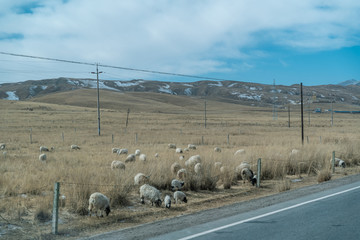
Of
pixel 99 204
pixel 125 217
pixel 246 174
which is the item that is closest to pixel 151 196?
pixel 125 217

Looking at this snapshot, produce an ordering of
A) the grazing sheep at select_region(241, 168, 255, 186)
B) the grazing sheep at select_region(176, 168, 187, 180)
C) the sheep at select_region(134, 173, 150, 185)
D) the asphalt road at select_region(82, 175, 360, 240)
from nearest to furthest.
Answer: the asphalt road at select_region(82, 175, 360, 240)
the sheep at select_region(134, 173, 150, 185)
the grazing sheep at select_region(176, 168, 187, 180)
the grazing sheep at select_region(241, 168, 255, 186)

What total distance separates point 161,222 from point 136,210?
170 cm

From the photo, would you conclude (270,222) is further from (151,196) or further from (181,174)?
(181,174)

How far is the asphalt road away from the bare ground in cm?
64

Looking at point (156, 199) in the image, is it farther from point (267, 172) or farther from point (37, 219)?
point (267, 172)

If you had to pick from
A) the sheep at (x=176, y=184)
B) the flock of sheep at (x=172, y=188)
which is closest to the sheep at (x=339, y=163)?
the flock of sheep at (x=172, y=188)

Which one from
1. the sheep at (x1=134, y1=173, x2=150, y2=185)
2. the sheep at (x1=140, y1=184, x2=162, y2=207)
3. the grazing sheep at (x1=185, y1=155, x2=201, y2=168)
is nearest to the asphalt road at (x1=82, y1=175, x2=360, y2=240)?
the sheep at (x1=140, y1=184, x2=162, y2=207)

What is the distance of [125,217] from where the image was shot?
8.54 meters

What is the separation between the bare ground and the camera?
705 cm

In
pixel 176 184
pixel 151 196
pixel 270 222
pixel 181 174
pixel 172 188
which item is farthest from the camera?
pixel 181 174

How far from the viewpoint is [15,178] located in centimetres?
1141

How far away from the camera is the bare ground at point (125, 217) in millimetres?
7055

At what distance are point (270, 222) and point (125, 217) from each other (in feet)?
11.8

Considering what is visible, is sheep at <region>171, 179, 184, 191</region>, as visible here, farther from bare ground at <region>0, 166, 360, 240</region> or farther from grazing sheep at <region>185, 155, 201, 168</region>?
grazing sheep at <region>185, 155, 201, 168</region>
